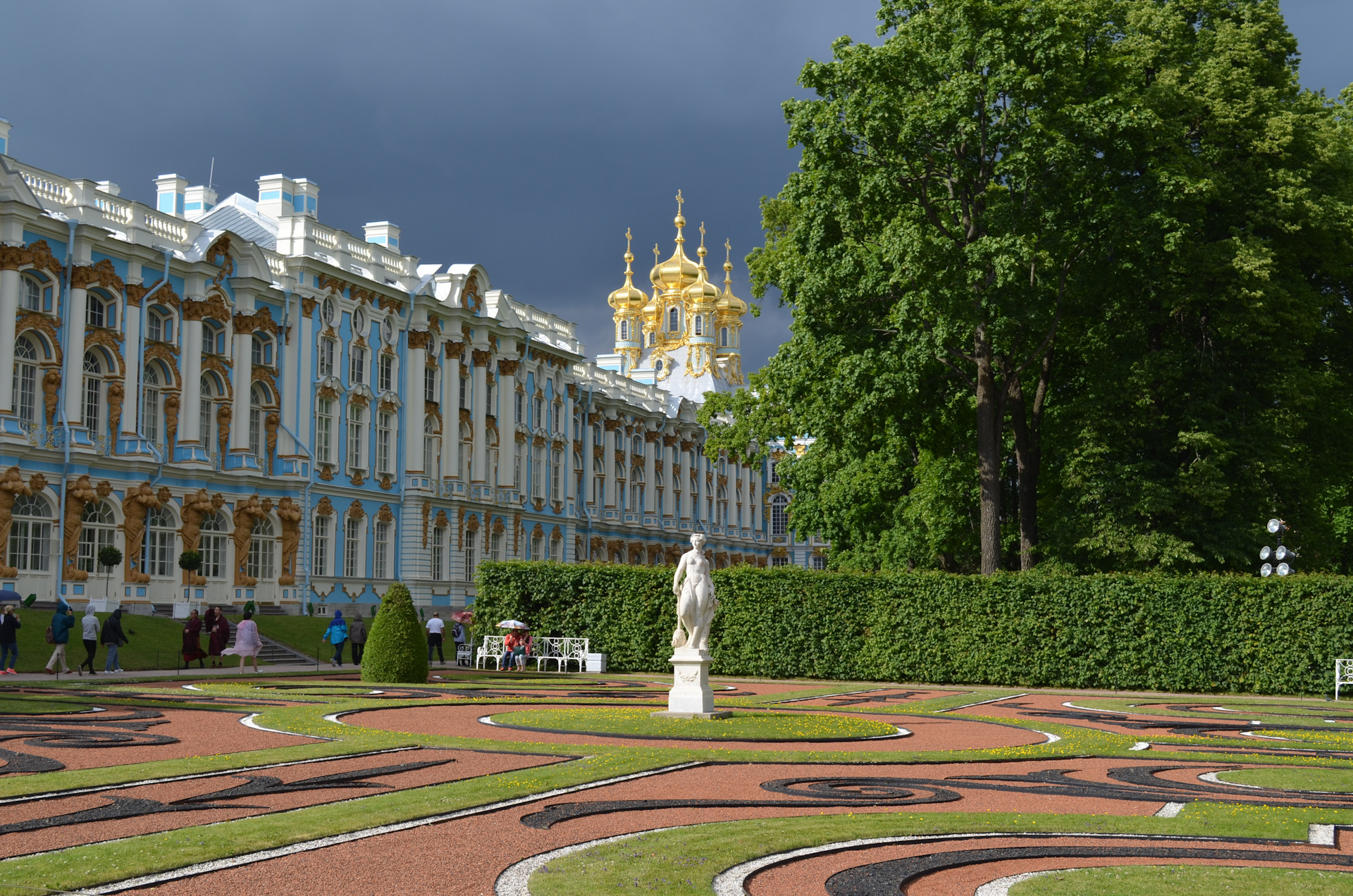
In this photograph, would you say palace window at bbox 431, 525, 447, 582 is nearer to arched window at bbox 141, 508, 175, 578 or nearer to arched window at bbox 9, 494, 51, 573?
arched window at bbox 141, 508, 175, 578

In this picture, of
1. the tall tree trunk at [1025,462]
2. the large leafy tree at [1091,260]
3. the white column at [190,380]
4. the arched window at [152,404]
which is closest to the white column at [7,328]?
the arched window at [152,404]

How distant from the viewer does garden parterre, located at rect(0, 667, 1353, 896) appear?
8211mm

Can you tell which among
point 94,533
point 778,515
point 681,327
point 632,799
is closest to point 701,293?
point 681,327

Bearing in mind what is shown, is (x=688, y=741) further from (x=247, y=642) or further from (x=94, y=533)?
(x=94, y=533)

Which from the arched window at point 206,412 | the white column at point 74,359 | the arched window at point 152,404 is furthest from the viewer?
the arched window at point 206,412

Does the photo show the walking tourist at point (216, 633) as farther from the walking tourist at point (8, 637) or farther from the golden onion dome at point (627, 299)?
the golden onion dome at point (627, 299)

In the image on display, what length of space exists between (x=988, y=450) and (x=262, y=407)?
27.1 m

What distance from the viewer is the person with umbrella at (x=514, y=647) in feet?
112

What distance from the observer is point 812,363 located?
3306cm

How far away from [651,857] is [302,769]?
5083 mm

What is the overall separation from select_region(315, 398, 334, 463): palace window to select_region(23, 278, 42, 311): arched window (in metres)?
12.0

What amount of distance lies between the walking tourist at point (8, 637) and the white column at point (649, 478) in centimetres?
5595

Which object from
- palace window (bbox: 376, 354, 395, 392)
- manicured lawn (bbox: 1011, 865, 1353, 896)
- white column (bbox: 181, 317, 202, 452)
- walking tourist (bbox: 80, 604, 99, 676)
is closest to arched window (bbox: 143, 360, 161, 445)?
white column (bbox: 181, 317, 202, 452)

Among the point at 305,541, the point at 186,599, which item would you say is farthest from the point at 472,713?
the point at 305,541
